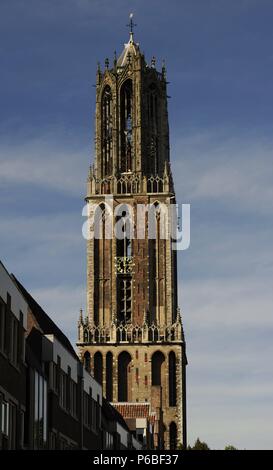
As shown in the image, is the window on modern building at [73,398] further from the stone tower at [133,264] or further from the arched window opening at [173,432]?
the arched window opening at [173,432]

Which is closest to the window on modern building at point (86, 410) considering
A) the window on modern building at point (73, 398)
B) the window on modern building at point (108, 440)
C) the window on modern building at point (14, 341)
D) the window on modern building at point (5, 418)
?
the window on modern building at point (73, 398)

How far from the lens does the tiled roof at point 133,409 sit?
103125 millimetres

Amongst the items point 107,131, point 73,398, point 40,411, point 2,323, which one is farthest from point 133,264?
point 2,323

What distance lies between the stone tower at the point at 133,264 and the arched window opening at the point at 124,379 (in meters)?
0.10

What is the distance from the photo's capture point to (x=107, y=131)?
120 metres

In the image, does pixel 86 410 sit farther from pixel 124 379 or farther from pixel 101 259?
pixel 101 259

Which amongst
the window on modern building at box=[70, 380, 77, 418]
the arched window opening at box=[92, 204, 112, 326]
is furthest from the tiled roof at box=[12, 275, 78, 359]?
the arched window opening at box=[92, 204, 112, 326]

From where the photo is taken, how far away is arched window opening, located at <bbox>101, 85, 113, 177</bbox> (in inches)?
4633

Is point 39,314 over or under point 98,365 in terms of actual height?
under

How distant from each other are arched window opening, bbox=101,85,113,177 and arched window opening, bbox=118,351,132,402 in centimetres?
2028

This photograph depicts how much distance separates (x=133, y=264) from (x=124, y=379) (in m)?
11.3
